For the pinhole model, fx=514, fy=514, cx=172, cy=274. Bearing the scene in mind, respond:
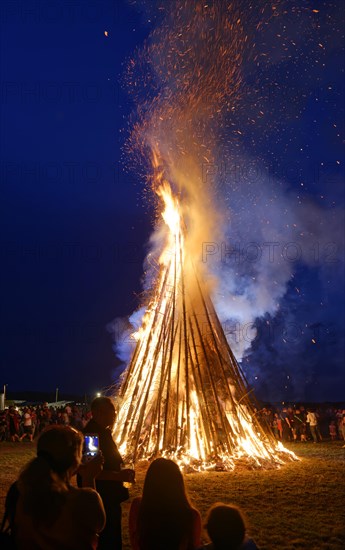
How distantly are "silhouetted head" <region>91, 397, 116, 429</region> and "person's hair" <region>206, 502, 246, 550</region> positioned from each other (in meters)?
1.63

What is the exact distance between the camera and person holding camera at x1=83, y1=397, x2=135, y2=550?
3.76 meters

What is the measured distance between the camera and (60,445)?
2633 millimetres

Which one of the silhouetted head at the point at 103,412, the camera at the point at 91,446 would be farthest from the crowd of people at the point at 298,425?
the camera at the point at 91,446

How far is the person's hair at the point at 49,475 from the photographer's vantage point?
235cm

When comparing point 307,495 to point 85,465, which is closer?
point 85,465

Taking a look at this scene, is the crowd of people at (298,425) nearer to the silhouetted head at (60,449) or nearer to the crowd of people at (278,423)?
the crowd of people at (278,423)

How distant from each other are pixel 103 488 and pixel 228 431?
8.52 meters

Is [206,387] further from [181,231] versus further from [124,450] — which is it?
[181,231]

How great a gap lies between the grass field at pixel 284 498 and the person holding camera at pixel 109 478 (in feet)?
7.62

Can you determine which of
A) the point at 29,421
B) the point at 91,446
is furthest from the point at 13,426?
the point at 91,446

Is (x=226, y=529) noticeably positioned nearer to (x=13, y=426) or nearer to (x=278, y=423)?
(x=278, y=423)

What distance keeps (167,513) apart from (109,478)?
1161mm

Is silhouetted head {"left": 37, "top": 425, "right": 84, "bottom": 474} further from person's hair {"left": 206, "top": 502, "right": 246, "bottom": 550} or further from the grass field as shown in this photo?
the grass field

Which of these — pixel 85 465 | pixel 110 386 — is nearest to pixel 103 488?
pixel 85 465
